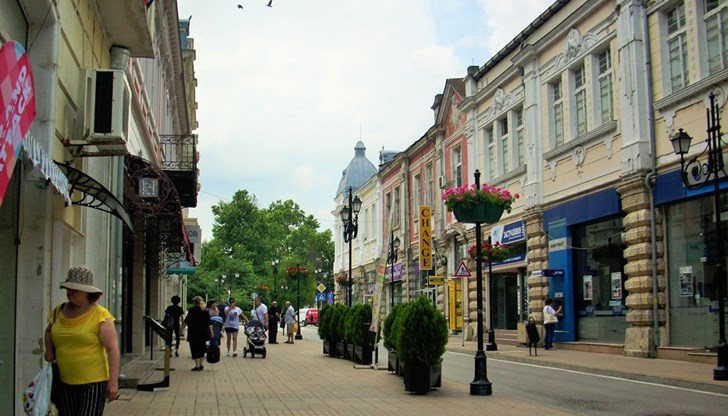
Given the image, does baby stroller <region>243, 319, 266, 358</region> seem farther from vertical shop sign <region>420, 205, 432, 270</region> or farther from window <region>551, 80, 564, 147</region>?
vertical shop sign <region>420, 205, 432, 270</region>

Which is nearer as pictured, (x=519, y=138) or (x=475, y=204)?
(x=475, y=204)

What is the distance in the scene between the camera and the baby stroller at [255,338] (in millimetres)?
24047

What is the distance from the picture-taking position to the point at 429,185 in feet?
144

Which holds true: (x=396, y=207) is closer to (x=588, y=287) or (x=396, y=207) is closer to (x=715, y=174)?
(x=588, y=287)

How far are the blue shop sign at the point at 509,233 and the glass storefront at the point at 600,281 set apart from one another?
3.82 metres

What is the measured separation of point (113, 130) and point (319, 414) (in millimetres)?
4474

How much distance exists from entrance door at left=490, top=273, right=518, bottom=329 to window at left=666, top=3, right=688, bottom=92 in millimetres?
13341

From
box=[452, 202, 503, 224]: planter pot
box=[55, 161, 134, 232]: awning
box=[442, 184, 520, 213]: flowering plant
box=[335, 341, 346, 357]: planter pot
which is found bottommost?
box=[335, 341, 346, 357]: planter pot

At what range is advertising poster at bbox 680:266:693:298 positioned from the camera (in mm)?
20359

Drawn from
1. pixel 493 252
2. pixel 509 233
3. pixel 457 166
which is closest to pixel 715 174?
pixel 493 252

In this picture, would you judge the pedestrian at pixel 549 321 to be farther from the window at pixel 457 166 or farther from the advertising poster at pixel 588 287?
the window at pixel 457 166

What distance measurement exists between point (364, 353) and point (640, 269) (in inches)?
297

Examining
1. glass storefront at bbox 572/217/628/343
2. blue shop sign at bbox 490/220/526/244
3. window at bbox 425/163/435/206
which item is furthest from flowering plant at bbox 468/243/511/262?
window at bbox 425/163/435/206

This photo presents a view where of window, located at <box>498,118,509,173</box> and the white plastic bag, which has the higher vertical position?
window, located at <box>498,118,509,173</box>
